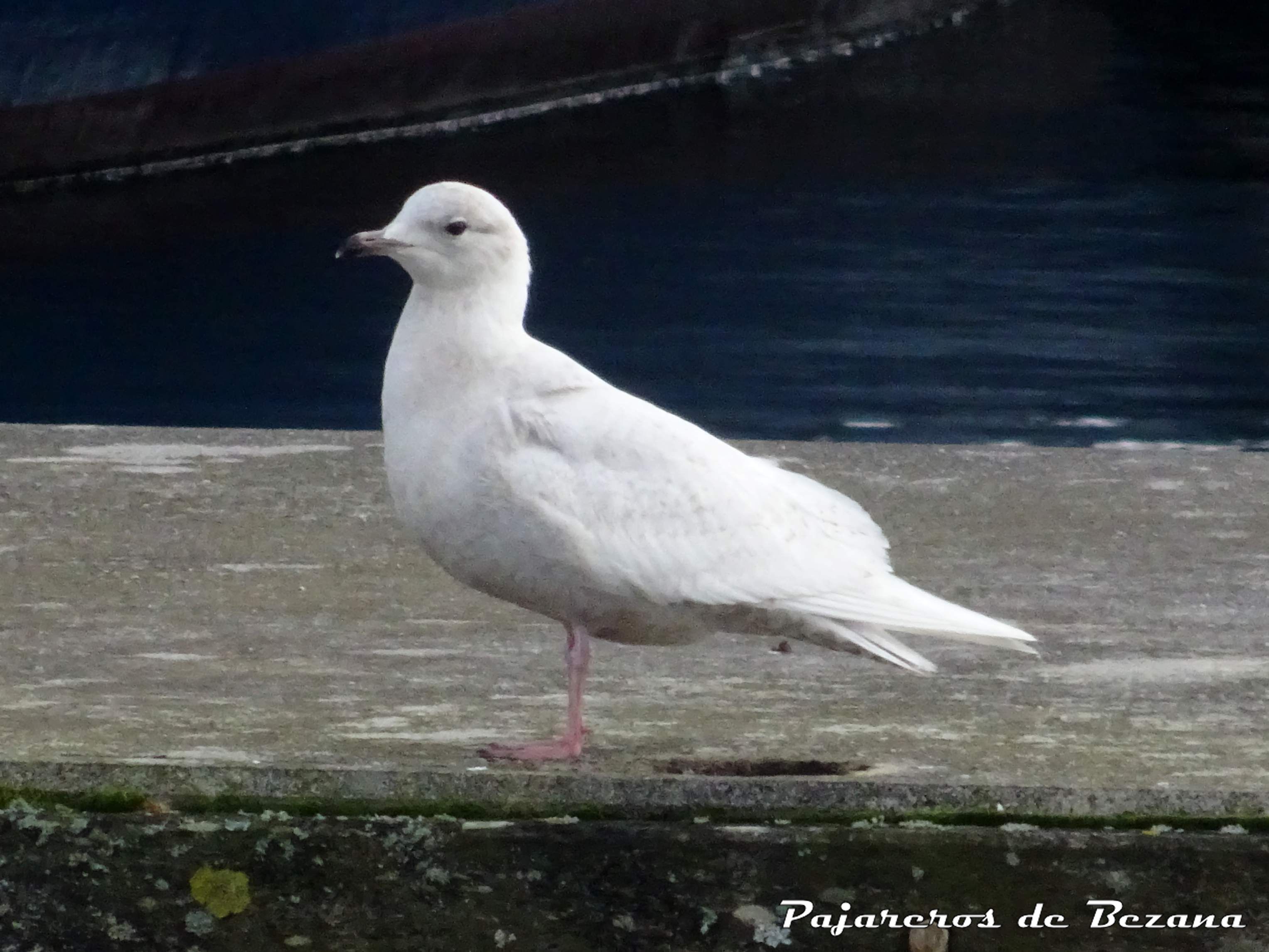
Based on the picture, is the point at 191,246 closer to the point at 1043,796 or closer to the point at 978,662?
the point at 978,662

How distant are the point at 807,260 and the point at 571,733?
5083 mm

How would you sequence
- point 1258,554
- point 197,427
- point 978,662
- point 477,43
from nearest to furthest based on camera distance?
point 978,662 → point 1258,554 → point 197,427 → point 477,43

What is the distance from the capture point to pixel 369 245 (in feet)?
9.70

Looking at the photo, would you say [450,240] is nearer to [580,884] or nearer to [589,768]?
[589,768]

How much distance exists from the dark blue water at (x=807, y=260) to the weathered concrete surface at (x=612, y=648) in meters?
1.18

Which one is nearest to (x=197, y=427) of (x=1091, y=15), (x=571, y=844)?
(x=571, y=844)

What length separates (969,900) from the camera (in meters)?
2.59

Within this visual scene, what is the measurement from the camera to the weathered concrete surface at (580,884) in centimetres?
257

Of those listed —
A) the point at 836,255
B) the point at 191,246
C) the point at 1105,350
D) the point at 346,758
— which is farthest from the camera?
the point at 191,246

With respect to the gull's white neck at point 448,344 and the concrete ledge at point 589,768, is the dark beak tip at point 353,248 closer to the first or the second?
the gull's white neck at point 448,344

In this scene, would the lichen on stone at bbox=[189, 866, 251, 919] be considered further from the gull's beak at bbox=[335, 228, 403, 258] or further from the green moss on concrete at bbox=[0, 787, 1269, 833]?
the gull's beak at bbox=[335, 228, 403, 258]

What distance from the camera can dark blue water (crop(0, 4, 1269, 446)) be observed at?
7094 millimetres

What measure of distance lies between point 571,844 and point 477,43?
7.50 metres

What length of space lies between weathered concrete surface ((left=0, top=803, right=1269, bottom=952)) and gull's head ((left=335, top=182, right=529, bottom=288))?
95 cm
